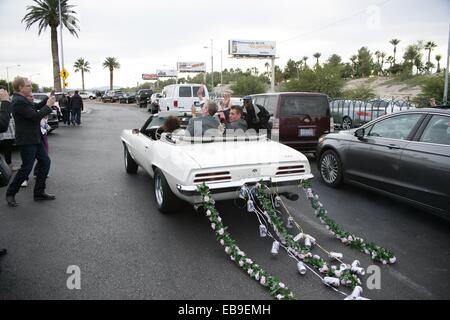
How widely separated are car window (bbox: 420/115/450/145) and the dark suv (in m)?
3.76

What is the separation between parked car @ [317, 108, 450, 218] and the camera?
14.8ft

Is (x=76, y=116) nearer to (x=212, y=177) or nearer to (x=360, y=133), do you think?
(x=360, y=133)

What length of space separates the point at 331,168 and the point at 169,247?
3.67 m

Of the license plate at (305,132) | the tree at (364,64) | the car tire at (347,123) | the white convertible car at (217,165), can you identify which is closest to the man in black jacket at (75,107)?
the car tire at (347,123)

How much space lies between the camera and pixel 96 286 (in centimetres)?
331

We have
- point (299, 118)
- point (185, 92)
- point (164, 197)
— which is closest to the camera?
point (164, 197)

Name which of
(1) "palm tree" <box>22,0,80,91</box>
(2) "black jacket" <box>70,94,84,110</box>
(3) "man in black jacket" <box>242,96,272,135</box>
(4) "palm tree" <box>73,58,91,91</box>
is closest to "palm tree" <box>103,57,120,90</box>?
(4) "palm tree" <box>73,58,91,91</box>

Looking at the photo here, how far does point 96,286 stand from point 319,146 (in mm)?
4954

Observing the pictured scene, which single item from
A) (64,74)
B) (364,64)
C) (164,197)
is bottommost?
(164,197)

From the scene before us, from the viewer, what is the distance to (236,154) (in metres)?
4.64

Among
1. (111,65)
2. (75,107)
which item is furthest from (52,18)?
(111,65)

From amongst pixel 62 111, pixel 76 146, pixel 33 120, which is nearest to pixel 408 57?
pixel 62 111

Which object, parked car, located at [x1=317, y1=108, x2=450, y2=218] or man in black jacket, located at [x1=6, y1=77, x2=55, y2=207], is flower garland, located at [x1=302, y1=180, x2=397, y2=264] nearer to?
parked car, located at [x1=317, y1=108, x2=450, y2=218]

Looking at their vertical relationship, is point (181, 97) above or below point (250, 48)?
below
